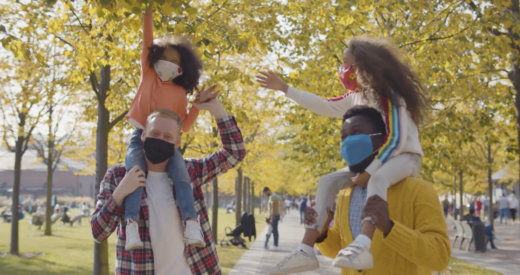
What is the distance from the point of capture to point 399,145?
262 centimetres

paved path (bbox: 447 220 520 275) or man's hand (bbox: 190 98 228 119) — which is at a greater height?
man's hand (bbox: 190 98 228 119)

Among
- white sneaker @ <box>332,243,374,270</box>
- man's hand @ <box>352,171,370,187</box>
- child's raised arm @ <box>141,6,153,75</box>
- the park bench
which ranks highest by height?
child's raised arm @ <box>141,6,153,75</box>

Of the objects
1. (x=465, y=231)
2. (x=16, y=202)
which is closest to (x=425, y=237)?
(x=16, y=202)

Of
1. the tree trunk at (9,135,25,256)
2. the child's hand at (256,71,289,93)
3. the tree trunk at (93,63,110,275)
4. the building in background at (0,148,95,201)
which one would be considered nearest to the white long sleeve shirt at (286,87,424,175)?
the child's hand at (256,71,289,93)

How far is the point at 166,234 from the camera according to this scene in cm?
312

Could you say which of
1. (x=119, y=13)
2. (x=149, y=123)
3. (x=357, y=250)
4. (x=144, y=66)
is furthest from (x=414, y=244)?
(x=119, y=13)

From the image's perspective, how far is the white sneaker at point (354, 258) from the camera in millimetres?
2209

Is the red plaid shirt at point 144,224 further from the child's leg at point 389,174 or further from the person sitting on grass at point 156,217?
the child's leg at point 389,174

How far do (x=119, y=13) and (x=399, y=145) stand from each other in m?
3.32

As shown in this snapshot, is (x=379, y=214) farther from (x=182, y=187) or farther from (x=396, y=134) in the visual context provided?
(x=182, y=187)

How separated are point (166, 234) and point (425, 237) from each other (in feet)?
4.64

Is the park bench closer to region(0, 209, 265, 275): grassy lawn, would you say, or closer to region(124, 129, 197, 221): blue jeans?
region(0, 209, 265, 275): grassy lawn

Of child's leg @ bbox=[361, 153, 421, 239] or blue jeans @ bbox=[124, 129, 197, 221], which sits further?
blue jeans @ bbox=[124, 129, 197, 221]

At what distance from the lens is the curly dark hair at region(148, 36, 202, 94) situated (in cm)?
360
